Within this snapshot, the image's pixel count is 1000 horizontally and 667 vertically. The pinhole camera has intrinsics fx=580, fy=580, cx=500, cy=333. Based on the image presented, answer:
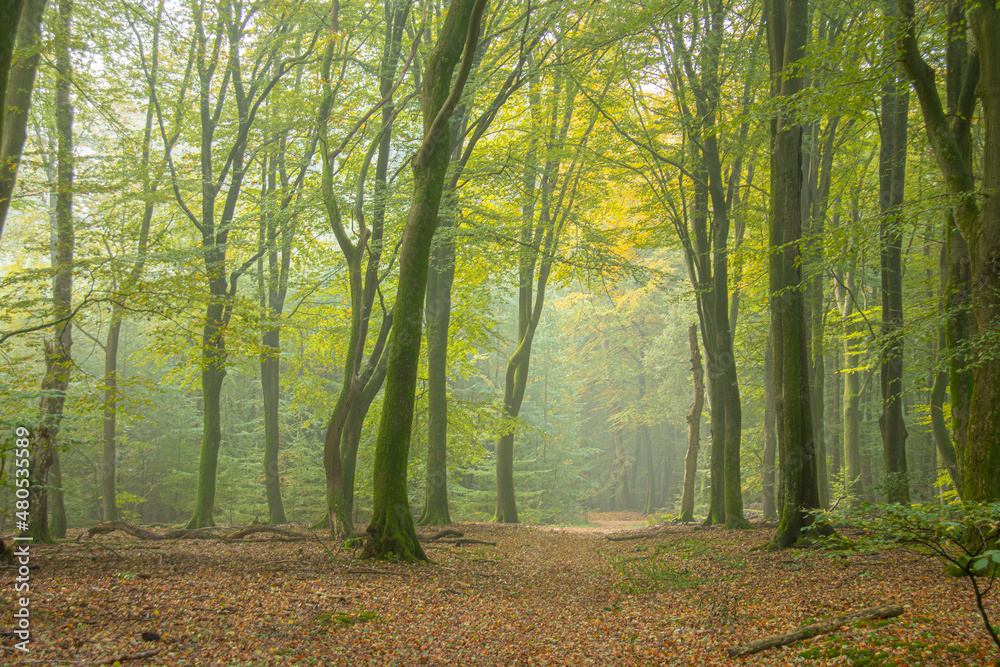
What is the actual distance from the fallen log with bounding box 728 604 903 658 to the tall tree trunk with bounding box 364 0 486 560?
14.5 feet

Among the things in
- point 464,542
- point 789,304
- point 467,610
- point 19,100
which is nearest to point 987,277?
point 789,304

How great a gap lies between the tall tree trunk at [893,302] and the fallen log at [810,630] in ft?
17.0

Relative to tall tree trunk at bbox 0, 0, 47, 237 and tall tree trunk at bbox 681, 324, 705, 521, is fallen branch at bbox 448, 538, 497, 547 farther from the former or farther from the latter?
tall tree trunk at bbox 0, 0, 47, 237

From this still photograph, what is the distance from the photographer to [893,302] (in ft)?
34.0

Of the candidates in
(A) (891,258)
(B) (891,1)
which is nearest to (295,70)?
(B) (891,1)

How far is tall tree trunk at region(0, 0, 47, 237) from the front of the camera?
8.00 m

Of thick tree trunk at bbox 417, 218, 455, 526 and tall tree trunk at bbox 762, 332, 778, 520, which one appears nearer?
thick tree trunk at bbox 417, 218, 455, 526

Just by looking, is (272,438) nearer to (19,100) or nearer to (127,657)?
(19,100)

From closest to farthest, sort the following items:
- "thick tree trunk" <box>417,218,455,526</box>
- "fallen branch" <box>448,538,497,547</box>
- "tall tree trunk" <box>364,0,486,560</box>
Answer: "tall tree trunk" <box>364,0,486,560</box> → "fallen branch" <box>448,538,497,547</box> → "thick tree trunk" <box>417,218,455,526</box>

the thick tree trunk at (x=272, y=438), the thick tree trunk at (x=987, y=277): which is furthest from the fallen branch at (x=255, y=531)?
the thick tree trunk at (x=987, y=277)

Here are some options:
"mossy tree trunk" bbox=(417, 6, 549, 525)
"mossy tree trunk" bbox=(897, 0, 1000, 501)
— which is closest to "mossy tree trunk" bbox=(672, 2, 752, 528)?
"mossy tree trunk" bbox=(417, 6, 549, 525)

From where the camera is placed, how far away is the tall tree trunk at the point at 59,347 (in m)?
7.05

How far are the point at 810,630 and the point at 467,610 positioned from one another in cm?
306

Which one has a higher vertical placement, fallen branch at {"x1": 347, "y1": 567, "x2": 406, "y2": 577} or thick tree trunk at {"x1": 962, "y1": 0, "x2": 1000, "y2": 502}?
thick tree trunk at {"x1": 962, "y1": 0, "x2": 1000, "y2": 502}
